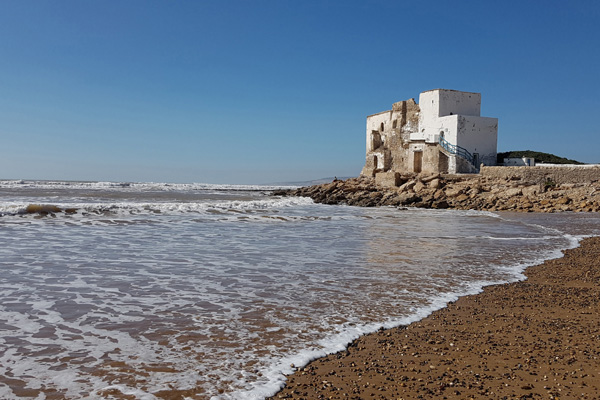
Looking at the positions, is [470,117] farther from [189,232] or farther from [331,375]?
[331,375]

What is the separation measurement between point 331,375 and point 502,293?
330 centimetres

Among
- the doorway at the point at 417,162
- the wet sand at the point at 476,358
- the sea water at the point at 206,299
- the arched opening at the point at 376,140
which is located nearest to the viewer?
the wet sand at the point at 476,358

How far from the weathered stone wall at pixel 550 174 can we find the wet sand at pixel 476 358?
79.9 ft

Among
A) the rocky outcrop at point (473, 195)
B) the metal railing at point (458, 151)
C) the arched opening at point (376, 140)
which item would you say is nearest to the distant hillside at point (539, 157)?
the metal railing at point (458, 151)

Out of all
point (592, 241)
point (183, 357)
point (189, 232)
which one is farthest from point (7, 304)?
point (592, 241)

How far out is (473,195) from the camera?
26031mm

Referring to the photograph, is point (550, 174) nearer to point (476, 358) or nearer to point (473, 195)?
point (473, 195)

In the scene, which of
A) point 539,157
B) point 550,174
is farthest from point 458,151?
point 539,157

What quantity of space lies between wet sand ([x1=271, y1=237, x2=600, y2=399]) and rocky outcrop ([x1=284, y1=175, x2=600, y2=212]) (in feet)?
65.5

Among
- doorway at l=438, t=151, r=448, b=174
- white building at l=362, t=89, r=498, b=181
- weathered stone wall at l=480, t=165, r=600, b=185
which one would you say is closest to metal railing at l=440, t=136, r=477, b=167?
white building at l=362, t=89, r=498, b=181

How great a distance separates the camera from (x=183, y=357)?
3.51 m

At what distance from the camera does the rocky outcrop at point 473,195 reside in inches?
912

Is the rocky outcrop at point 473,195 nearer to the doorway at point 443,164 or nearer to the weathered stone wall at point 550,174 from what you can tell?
the weathered stone wall at point 550,174

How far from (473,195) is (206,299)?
23403 millimetres
